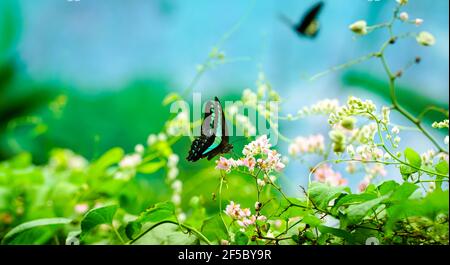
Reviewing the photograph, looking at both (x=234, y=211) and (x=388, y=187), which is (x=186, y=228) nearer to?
(x=234, y=211)

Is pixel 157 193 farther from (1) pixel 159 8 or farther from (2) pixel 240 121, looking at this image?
(1) pixel 159 8

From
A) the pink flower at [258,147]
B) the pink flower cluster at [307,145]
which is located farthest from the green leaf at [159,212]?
the pink flower cluster at [307,145]

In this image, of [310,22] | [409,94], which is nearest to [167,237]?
[310,22]

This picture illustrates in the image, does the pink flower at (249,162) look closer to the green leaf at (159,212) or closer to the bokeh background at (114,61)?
the green leaf at (159,212)

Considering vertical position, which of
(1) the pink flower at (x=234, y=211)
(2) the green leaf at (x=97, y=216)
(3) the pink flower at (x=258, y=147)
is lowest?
(1) the pink flower at (x=234, y=211)

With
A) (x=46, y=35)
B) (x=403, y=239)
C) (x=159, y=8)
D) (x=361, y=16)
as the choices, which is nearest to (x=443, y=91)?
(x=361, y=16)
